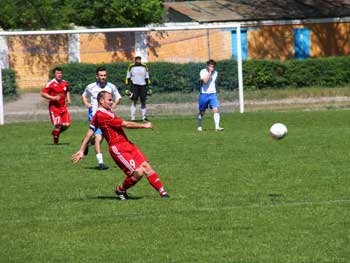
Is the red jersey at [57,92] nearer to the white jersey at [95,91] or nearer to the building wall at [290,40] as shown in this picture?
the white jersey at [95,91]

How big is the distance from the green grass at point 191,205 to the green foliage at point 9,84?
802 centimetres

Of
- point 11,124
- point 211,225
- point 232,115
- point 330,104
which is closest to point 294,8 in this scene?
point 330,104

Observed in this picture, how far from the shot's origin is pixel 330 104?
3528 cm

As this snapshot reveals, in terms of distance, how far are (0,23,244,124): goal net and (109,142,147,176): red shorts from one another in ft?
58.0

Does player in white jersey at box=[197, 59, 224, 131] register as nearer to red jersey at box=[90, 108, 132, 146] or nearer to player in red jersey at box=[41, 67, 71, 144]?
player in red jersey at box=[41, 67, 71, 144]

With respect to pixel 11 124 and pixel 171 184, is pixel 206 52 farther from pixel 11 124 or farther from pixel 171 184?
pixel 171 184

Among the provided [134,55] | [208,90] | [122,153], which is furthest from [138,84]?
[122,153]

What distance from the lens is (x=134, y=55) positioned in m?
32.0

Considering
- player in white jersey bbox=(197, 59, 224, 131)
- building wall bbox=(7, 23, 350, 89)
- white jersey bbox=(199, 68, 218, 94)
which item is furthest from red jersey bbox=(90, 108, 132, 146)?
building wall bbox=(7, 23, 350, 89)

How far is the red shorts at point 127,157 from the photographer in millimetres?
13508

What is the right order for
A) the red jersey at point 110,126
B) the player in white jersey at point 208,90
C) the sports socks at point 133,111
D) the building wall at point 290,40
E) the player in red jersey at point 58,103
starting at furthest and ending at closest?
the building wall at point 290,40, the sports socks at point 133,111, the player in white jersey at point 208,90, the player in red jersey at point 58,103, the red jersey at point 110,126

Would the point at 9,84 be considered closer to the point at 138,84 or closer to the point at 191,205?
the point at 138,84

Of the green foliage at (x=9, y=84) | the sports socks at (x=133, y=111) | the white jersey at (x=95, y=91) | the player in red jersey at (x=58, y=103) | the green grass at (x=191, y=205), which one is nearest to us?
the green grass at (x=191, y=205)

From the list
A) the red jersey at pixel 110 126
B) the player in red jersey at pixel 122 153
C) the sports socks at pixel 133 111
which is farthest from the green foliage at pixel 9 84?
the red jersey at pixel 110 126
